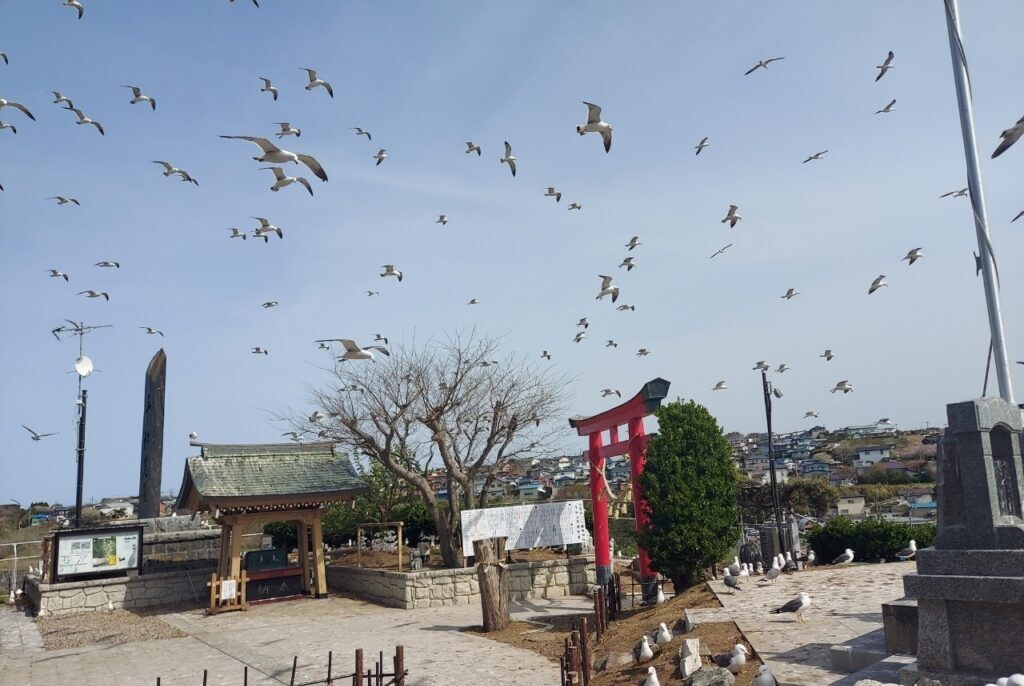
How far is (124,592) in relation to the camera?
20.1m

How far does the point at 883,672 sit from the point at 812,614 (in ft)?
12.7

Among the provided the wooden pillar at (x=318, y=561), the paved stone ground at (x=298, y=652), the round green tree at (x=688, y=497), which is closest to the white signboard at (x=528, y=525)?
the paved stone ground at (x=298, y=652)

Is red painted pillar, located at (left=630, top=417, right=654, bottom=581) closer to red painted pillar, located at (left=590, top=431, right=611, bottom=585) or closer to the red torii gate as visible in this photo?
the red torii gate

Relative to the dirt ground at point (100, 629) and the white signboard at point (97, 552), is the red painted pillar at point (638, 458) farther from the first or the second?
the white signboard at point (97, 552)

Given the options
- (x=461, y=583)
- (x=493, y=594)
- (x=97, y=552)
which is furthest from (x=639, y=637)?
(x=97, y=552)

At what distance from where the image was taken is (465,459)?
2069 centimetres

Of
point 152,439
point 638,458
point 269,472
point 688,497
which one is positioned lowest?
point 688,497

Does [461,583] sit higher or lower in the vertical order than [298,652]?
higher

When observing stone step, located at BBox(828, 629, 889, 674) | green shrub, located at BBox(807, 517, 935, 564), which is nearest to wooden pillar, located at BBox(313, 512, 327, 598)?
green shrub, located at BBox(807, 517, 935, 564)

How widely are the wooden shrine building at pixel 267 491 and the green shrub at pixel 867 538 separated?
1174cm

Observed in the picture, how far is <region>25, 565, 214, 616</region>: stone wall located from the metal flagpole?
62.9 ft

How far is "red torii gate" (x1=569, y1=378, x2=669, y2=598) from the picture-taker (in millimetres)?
→ 15875

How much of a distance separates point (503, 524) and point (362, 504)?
10.4m

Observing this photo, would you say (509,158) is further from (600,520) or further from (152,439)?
(152,439)
